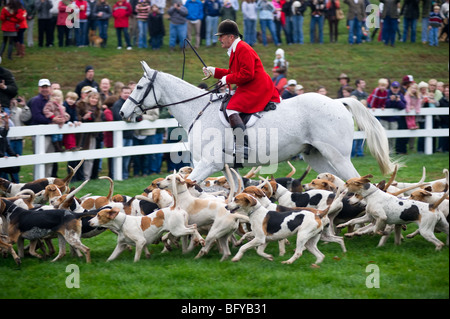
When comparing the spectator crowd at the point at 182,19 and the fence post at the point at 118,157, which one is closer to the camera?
the fence post at the point at 118,157

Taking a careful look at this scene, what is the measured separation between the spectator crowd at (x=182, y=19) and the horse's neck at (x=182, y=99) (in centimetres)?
1088

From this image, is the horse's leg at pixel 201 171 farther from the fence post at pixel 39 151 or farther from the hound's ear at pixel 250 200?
the fence post at pixel 39 151

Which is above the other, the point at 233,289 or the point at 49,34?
the point at 49,34

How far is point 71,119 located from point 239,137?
493 cm

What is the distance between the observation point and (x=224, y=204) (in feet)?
26.2

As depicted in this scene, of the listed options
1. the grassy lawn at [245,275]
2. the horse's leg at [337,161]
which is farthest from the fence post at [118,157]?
the horse's leg at [337,161]

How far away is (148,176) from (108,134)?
1.14 metres

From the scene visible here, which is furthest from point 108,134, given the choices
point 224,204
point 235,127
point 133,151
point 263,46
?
point 263,46

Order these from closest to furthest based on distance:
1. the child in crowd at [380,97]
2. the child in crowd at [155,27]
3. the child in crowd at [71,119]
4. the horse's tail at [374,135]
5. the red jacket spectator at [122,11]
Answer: the horse's tail at [374,135] → the child in crowd at [71,119] → the child in crowd at [380,97] → the red jacket spectator at [122,11] → the child in crowd at [155,27]

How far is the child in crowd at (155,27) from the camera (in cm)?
2112

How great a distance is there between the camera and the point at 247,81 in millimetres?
9109

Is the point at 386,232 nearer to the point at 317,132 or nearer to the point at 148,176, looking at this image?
the point at 317,132

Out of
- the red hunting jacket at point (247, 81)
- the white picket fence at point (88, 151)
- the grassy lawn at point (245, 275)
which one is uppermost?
the red hunting jacket at point (247, 81)

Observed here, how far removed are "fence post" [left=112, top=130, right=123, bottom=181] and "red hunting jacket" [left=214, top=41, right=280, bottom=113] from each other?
4643 mm
